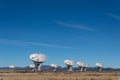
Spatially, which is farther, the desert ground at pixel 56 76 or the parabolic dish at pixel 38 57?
the parabolic dish at pixel 38 57

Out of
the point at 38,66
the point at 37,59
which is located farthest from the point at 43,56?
the point at 38,66

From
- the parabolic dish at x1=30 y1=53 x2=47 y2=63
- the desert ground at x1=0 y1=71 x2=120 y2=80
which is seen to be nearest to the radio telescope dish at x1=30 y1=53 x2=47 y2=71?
the parabolic dish at x1=30 y1=53 x2=47 y2=63

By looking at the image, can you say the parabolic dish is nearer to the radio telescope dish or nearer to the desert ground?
→ the radio telescope dish

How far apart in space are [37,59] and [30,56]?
4.41m

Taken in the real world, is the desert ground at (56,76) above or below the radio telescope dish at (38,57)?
below

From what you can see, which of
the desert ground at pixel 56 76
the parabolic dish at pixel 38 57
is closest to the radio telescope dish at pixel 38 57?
the parabolic dish at pixel 38 57

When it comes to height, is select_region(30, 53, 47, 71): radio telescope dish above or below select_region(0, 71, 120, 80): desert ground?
above

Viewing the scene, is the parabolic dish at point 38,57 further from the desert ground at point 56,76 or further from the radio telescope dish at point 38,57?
the desert ground at point 56,76

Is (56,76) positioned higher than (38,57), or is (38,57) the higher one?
(38,57)

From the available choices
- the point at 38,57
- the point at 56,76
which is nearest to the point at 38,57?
the point at 38,57

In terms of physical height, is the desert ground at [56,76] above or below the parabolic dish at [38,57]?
below

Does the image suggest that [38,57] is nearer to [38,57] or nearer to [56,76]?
[38,57]

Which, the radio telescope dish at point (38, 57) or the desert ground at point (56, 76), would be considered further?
the radio telescope dish at point (38, 57)

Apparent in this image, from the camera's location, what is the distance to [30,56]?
162 meters
